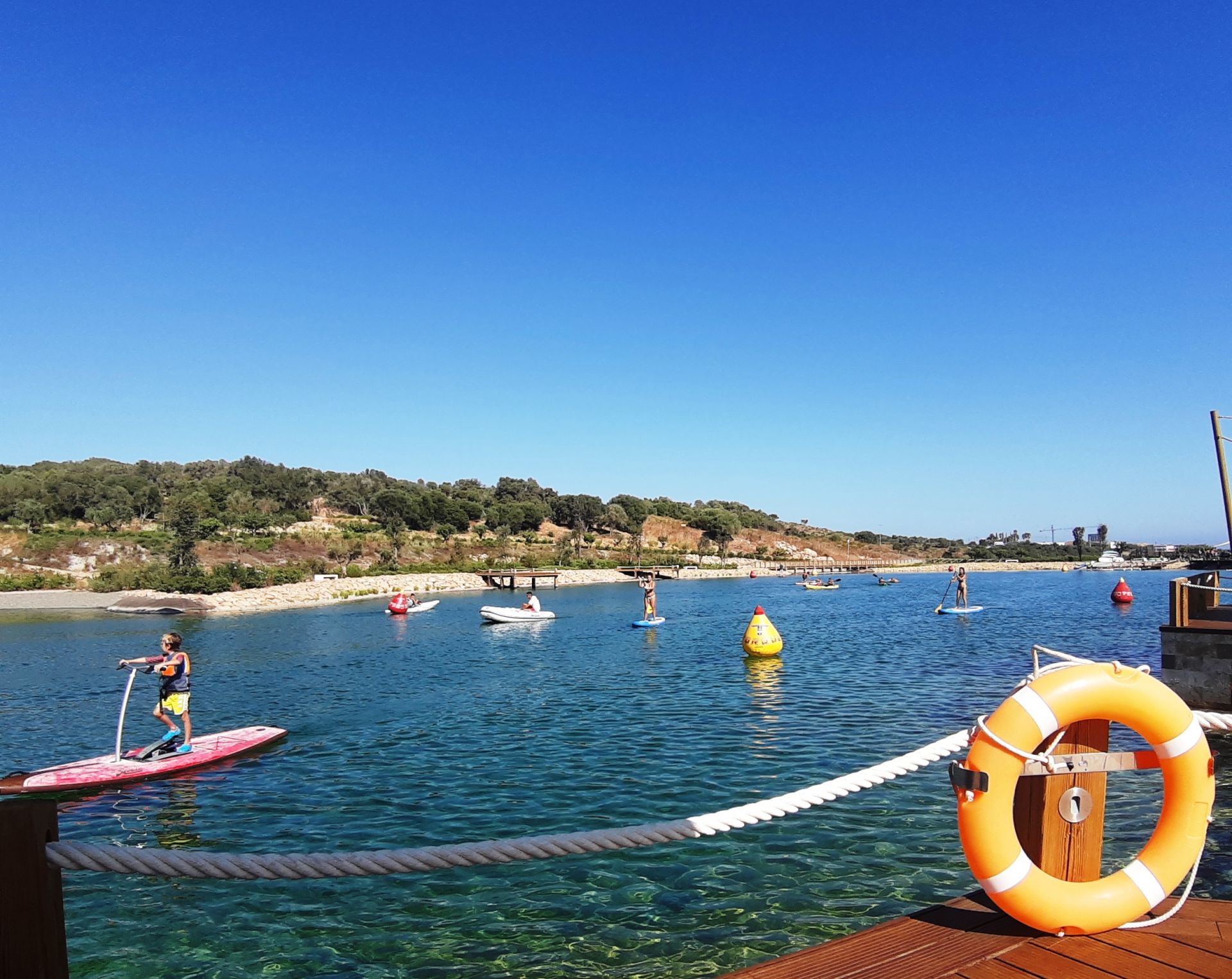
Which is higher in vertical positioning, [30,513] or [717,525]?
[717,525]

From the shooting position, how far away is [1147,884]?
392cm

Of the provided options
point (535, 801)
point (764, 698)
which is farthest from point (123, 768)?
point (764, 698)

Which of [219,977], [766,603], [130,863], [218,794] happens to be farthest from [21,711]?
[766,603]

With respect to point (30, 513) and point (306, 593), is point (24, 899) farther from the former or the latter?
point (30, 513)

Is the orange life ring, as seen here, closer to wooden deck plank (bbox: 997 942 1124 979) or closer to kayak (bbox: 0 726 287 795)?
wooden deck plank (bbox: 997 942 1124 979)

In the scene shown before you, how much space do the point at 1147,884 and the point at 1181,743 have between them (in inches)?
27.1

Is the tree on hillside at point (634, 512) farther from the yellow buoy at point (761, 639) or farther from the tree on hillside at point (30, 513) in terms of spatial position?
the yellow buoy at point (761, 639)

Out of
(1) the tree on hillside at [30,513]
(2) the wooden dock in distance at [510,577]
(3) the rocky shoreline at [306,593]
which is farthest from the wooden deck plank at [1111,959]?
(1) the tree on hillside at [30,513]

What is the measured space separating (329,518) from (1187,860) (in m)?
112

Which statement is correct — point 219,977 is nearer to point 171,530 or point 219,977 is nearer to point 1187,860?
point 1187,860

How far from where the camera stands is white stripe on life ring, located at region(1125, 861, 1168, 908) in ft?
12.8

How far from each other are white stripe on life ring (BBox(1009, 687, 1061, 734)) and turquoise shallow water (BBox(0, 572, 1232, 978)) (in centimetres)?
364

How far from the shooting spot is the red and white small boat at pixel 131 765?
1155 cm

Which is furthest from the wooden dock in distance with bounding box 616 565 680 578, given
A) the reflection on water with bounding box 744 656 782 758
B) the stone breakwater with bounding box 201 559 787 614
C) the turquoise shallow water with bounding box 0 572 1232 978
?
the reflection on water with bounding box 744 656 782 758
